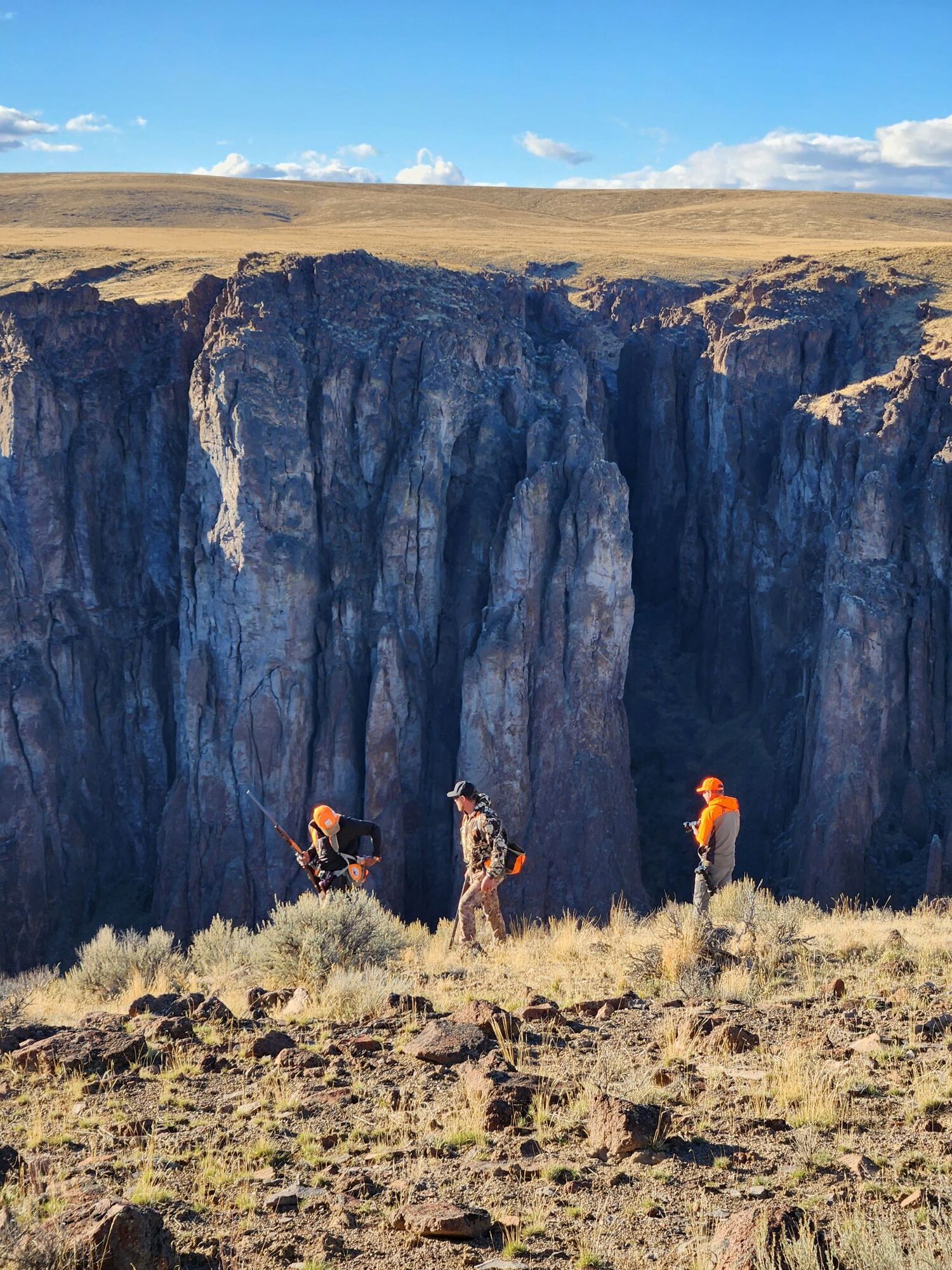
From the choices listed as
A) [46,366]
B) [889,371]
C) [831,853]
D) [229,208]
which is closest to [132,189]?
[229,208]

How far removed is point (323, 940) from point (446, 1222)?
6705 mm

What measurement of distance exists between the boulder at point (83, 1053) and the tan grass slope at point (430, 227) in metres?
43.2

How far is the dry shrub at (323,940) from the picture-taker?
1265cm

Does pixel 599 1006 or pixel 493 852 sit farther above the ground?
pixel 599 1006

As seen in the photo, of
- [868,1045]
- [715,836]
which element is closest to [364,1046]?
[868,1045]

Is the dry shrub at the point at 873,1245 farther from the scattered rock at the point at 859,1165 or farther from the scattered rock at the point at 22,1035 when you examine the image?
the scattered rock at the point at 22,1035

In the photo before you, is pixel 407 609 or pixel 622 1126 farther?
pixel 407 609

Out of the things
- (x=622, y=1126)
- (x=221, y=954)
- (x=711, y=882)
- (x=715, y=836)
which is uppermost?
(x=622, y=1126)

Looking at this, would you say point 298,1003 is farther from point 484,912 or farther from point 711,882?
point 711,882

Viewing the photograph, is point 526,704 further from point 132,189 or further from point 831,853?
point 132,189

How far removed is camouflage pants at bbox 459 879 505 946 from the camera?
609 inches

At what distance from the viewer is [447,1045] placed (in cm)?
921

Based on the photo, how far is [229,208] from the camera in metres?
104

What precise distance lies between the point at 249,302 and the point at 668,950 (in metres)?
28.5
